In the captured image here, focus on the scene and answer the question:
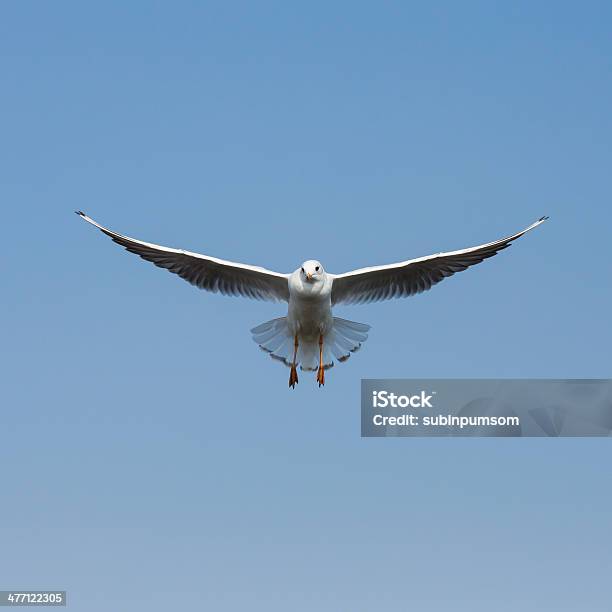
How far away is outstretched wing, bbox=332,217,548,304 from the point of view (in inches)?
246

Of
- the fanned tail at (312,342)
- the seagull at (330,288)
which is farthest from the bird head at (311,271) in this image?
the fanned tail at (312,342)

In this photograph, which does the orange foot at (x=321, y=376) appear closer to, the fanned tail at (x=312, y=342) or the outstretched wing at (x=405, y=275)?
the fanned tail at (x=312, y=342)

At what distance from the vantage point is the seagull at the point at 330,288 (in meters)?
6.31

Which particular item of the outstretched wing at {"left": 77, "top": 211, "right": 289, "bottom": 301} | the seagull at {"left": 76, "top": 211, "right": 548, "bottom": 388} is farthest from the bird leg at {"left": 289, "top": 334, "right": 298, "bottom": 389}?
the outstretched wing at {"left": 77, "top": 211, "right": 289, "bottom": 301}

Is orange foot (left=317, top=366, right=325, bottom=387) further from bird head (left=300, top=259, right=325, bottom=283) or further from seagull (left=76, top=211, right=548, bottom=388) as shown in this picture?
bird head (left=300, top=259, right=325, bottom=283)

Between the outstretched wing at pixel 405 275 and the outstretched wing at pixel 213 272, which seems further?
the outstretched wing at pixel 213 272

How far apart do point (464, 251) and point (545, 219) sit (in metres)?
0.92

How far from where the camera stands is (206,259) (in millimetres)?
6430

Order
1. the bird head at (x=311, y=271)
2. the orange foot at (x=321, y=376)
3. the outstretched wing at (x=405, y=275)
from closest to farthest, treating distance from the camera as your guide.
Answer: the bird head at (x=311, y=271)
the outstretched wing at (x=405, y=275)
the orange foot at (x=321, y=376)

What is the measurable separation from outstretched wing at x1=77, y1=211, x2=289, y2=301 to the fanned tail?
0.34 meters

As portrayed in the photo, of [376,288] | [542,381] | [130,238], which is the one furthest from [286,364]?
[542,381]

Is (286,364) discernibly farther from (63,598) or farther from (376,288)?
(63,598)

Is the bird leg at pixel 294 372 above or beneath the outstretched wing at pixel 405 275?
beneath

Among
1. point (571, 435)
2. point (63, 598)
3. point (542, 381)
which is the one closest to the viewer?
point (63, 598)
